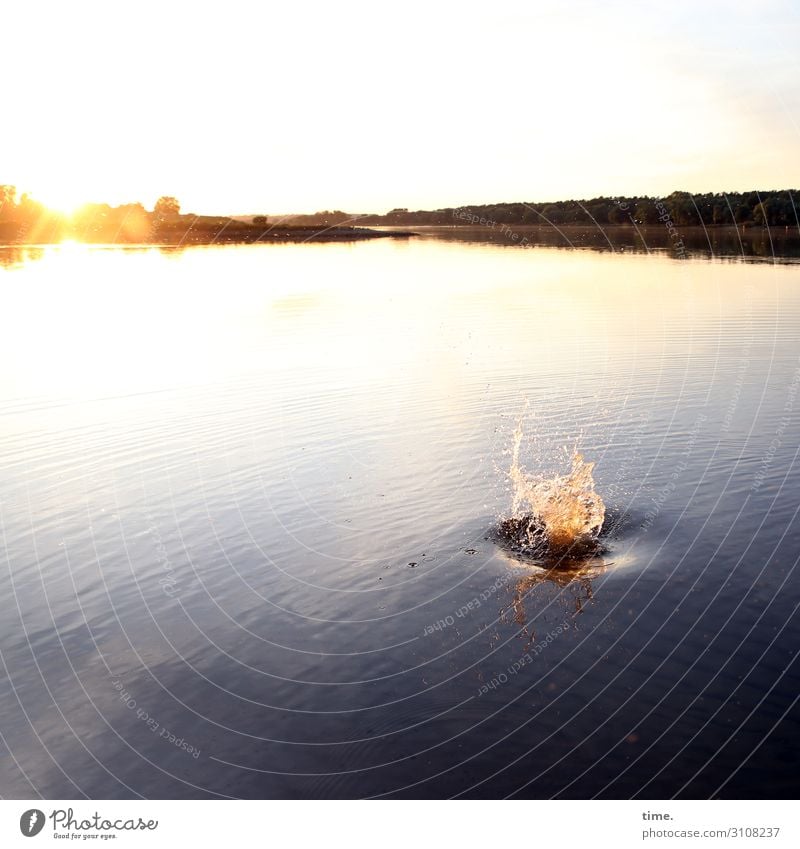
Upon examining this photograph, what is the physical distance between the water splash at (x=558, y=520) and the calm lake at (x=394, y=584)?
57 centimetres

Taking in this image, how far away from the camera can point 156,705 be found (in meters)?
12.9

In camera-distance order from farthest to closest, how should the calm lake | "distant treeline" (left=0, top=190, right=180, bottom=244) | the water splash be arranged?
"distant treeline" (left=0, top=190, right=180, bottom=244) → the water splash → the calm lake

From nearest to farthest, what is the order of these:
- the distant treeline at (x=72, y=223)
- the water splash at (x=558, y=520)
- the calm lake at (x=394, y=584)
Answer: the calm lake at (x=394, y=584), the water splash at (x=558, y=520), the distant treeline at (x=72, y=223)

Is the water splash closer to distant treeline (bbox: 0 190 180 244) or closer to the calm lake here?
the calm lake

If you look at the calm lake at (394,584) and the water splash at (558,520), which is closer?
the calm lake at (394,584)

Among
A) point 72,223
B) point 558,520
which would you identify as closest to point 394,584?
point 558,520

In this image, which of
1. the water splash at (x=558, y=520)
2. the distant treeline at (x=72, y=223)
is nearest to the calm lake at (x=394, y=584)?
the water splash at (x=558, y=520)

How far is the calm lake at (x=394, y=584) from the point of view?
455 inches

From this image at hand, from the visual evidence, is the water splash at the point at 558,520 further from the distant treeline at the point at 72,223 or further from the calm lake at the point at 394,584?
the distant treeline at the point at 72,223

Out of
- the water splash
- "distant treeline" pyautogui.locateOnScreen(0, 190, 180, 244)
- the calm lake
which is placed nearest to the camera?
the calm lake

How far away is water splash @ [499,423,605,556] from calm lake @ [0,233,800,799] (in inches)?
22.5

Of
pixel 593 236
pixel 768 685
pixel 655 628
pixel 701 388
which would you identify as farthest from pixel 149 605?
pixel 593 236

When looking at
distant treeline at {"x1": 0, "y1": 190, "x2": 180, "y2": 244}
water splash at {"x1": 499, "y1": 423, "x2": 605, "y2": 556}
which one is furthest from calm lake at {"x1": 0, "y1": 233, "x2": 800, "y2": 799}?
distant treeline at {"x1": 0, "y1": 190, "x2": 180, "y2": 244}

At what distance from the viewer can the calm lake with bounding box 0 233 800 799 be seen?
11555 millimetres
